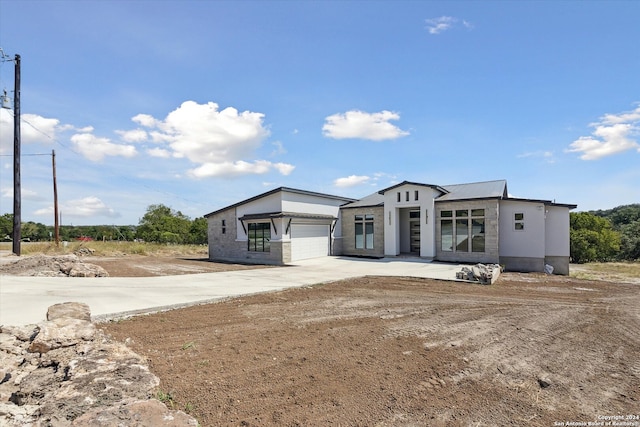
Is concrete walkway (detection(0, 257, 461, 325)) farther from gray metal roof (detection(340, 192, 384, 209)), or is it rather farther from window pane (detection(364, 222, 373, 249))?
gray metal roof (detection(340, 192, 384, 209))

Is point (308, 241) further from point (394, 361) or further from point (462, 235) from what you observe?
point (394, 361)

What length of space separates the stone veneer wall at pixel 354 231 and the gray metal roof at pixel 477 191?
4039mm

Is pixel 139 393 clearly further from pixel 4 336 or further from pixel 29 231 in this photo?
pixel 29 231

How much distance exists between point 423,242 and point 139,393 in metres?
17.5

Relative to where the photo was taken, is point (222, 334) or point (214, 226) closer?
point (222, 334)

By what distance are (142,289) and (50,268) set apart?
6143mm

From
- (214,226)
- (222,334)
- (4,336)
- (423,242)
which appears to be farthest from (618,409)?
(214,226)

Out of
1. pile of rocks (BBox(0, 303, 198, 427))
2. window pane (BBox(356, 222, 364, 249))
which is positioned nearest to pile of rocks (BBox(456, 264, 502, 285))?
window pane (BBox(356, 222, 364, 249))

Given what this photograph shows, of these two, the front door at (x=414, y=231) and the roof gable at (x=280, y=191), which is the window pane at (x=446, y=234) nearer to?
the front door at (x=414, y=231)

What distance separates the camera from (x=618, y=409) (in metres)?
3.62

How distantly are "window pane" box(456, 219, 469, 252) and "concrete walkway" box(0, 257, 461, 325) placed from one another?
2333mm

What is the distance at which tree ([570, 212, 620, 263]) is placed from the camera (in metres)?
31.8

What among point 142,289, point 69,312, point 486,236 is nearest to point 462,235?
point 486,236

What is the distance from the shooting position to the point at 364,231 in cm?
2194
